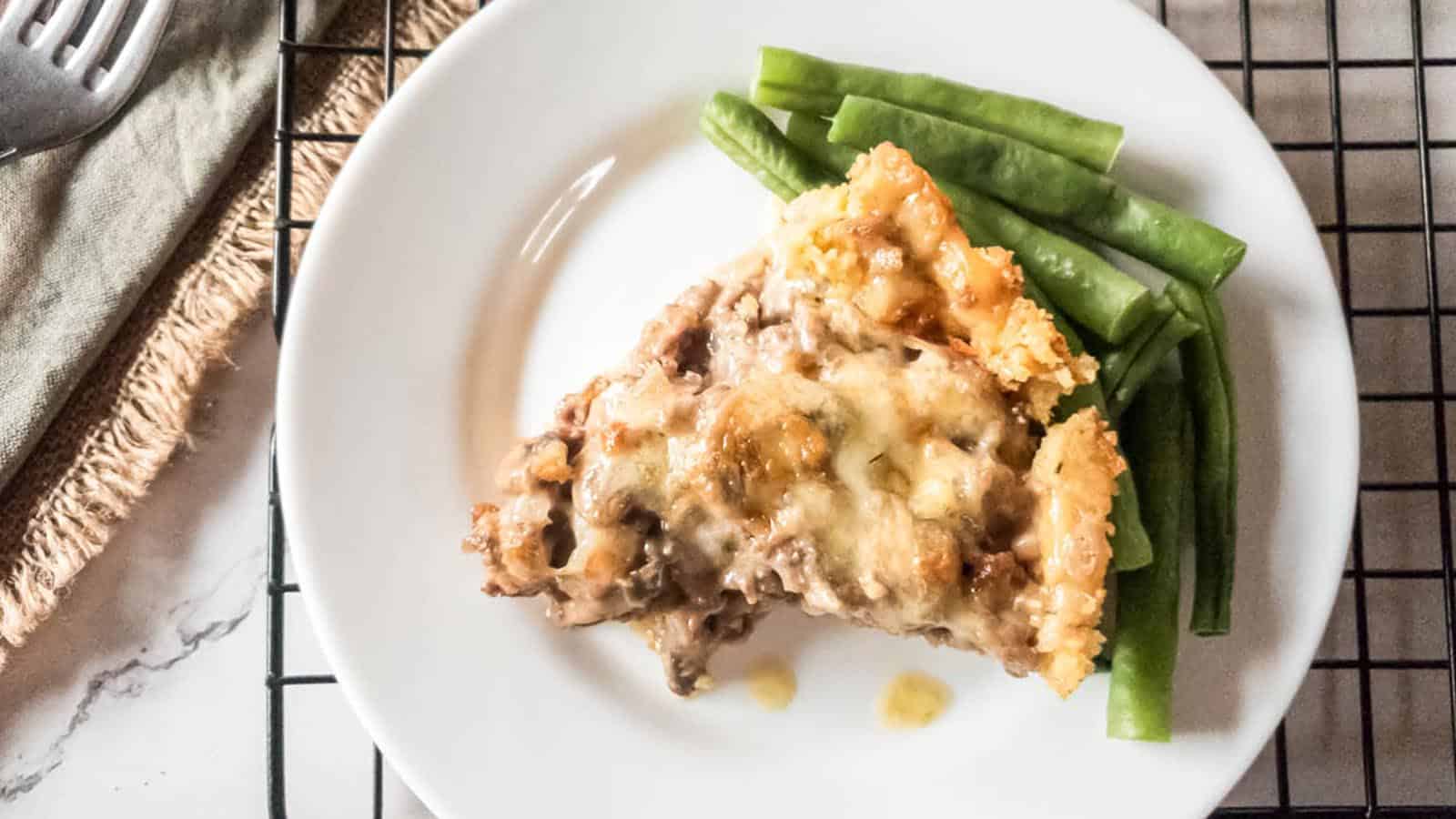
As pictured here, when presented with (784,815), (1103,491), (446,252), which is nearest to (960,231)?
(1103,491)

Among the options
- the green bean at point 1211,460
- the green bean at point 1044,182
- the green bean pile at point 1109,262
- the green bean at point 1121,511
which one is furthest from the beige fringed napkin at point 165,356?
the green bean at point 1211,460

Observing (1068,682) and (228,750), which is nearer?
(1068,682)

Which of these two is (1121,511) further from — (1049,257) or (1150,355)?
(1049,257)

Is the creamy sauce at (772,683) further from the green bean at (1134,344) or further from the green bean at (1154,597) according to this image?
the green bean at (1134,344)

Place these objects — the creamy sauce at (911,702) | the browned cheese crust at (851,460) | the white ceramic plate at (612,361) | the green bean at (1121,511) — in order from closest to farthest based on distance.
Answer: the browned cheese crust at (851,460), the green bean at (1121,511), the white ceramic plate at (612,361), the creamy sauce at (911,702)

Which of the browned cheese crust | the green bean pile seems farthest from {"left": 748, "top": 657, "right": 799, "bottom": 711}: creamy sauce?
the green bean pile

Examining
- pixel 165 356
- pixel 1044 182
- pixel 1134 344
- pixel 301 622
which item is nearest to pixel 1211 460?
pixel 1134 344

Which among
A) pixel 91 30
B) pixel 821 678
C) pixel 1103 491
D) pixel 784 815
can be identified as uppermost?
pixel 91 30

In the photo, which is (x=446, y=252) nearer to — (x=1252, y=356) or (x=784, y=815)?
(x=784, y=815)
